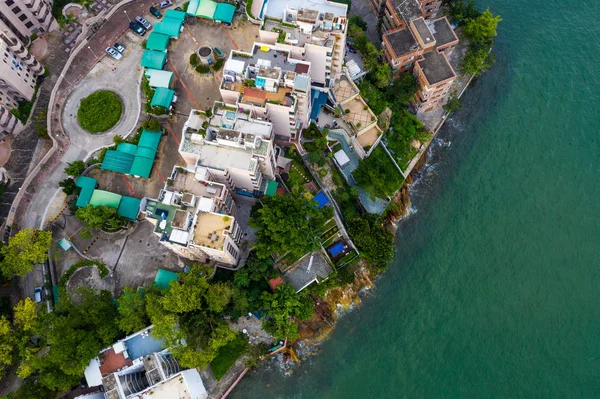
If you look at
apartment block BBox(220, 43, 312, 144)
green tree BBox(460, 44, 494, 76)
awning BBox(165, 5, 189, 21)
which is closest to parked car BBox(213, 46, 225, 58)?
awning BBox(165, 5, 189, 21)

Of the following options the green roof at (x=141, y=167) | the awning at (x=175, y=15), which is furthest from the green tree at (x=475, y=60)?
the green roof at (x=141, y=167)

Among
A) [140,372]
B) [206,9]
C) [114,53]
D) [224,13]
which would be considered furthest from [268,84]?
[140,372]

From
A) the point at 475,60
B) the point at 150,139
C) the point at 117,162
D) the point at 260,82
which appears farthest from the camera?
the point at 475,60

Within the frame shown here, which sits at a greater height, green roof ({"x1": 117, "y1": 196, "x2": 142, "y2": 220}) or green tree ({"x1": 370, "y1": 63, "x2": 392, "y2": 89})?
green tree ({"x1": 370, "y1": 63, "x2": 392, "y2": 89})

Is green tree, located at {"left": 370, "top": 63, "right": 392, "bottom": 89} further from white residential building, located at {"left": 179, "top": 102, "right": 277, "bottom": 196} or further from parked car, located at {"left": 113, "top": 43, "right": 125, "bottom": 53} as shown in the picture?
parked car, located at {"left": 113, "top": 43, "right": 125, "bottom": 53}

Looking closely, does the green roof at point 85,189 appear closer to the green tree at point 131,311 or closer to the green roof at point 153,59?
the green tree at point 131,311

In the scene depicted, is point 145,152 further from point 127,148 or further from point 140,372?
point 140,372
